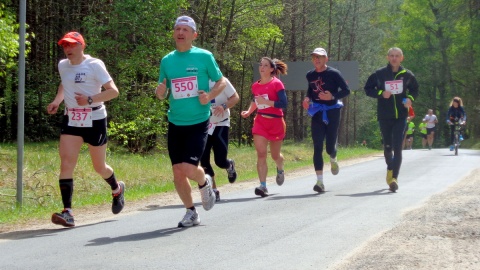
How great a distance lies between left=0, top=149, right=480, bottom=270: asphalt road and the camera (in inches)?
264

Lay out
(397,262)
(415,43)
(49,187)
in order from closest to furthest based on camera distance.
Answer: (397,262) → (49,187) → (415,43)

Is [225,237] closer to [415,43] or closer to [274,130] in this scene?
[274,130]

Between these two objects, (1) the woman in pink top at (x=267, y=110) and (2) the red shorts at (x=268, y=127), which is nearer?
(1) the woman in pink top at (x=267, y=110)

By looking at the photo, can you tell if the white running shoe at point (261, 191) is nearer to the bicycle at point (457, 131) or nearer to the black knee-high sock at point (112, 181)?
the black knee-high sock at point (112, 181)

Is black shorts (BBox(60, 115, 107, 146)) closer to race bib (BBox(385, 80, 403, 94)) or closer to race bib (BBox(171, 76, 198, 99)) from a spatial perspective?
race bib (BBox(171, 76, 198, 99))

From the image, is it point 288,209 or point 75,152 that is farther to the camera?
point 288,209

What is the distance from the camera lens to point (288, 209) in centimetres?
1027

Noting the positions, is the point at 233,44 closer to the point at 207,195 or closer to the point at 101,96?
the point at 101,96

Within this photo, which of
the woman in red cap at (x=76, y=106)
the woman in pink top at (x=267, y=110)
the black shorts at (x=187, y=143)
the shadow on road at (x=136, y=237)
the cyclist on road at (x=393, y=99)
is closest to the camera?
the shadow on road at (x=136, y=237)

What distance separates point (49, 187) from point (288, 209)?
5573 millimetres

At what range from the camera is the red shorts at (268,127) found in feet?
40.9

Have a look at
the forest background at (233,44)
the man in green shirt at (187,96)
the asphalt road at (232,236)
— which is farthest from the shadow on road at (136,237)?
the forest background at (233,44)

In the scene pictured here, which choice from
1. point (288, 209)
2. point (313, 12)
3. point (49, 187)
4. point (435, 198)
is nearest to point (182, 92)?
point (288, 209)

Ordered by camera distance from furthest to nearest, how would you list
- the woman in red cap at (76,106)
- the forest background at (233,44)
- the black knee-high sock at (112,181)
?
the forest background at (233,44)
the black knee-high sock at (112,181)
the woman in red cap at (76,106)
